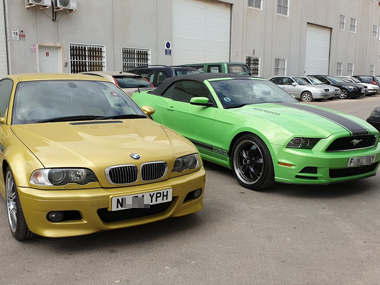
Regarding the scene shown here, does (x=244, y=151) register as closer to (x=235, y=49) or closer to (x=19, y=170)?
(x=19, y=170)

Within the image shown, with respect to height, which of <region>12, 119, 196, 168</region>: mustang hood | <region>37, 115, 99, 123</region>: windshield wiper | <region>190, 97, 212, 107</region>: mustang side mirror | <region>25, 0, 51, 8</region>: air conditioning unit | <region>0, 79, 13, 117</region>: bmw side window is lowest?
<region>12, 119, 196, 168</region>: mustang hood

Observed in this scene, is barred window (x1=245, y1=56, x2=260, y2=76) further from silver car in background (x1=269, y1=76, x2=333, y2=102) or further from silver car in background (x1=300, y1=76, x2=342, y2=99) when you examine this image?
silver car in background (x1=300, y1=76, x2=342, y2=99)

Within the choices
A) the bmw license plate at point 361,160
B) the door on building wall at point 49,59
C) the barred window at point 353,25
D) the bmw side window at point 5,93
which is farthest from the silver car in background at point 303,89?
the barred window at point 353,25

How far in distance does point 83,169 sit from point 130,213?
1.83 feet

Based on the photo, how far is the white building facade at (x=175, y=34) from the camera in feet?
47.5

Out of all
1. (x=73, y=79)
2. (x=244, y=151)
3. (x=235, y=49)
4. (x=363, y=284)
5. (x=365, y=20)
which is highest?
(x=365, y=20)

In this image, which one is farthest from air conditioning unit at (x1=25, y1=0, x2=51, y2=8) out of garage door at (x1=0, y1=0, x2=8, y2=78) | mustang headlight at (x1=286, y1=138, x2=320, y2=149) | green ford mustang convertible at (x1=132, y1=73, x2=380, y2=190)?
mustang headlight at (x1=286, y1=138, x2=320, y2=149)

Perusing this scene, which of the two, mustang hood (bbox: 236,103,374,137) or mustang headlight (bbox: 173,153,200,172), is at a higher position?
mustang hood (bbox: 236,103,374,137)

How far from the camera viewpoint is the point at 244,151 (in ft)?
16.8

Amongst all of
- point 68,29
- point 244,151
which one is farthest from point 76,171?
point 68,29

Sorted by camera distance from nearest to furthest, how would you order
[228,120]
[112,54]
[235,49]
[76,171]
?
[76,171] < [228,120] < [112,54] < [235,49]

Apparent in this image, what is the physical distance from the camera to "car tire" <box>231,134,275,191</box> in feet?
15.6

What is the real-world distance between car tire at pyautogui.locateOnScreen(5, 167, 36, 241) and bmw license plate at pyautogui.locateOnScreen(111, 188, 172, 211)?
80cm

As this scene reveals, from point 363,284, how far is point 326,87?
19603mm
